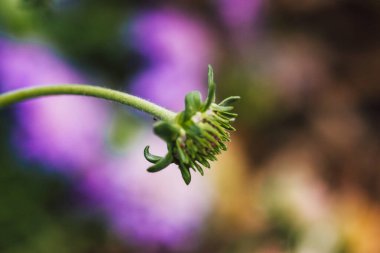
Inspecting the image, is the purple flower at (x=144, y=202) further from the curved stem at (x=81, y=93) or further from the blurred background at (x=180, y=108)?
the curved stem at (x=81, y=93)

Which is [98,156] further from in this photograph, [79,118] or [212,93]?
[212,93]

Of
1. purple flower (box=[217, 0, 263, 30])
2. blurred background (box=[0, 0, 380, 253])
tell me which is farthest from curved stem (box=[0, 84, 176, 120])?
purple flower (box=[217, 0, 263, 30])

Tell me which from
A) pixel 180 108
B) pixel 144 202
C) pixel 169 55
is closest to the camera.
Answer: pixel 144 202

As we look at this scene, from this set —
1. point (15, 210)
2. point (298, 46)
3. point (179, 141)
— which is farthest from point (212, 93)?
point (298, 46)

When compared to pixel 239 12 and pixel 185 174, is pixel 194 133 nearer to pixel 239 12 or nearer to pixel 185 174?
pixel 185 174

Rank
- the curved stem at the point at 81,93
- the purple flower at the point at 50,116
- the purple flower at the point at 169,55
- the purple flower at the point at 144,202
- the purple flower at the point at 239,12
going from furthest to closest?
the purple flower at the point at 239,12 → the purple flower at the point at 169,55 → the purple flower at the point at 144,202 → the purple flower at the point at 50,116 → the curved stem at the point at 81,93

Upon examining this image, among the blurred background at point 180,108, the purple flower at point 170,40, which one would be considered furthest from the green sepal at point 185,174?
the purple flower at point 170,40

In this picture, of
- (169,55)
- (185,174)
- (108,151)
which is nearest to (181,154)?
(185,174)
